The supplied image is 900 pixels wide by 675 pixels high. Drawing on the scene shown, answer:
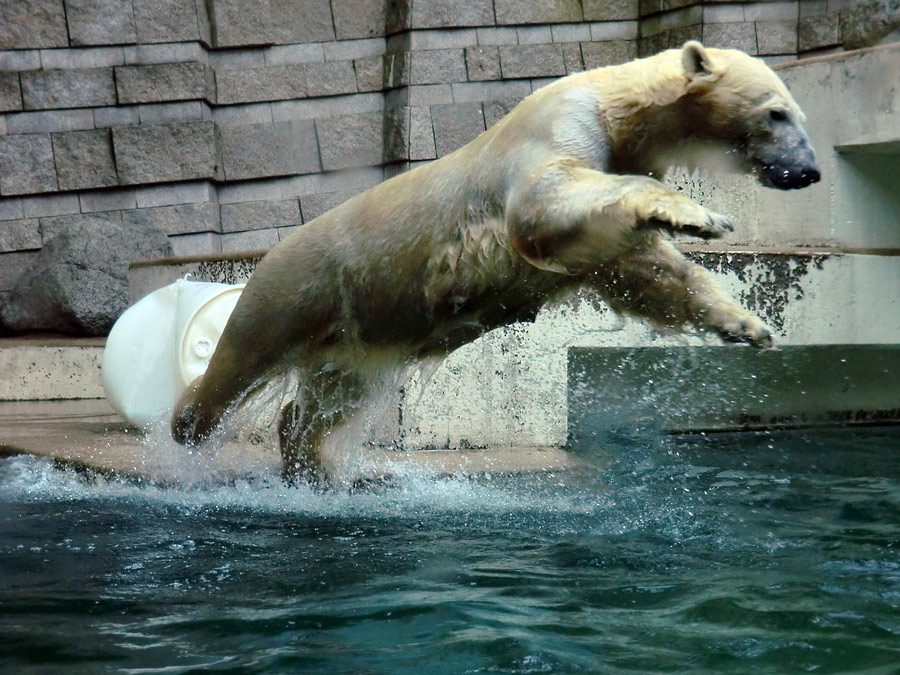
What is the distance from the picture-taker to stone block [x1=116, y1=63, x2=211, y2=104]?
7.71 meters

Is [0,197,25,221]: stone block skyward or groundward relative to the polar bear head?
skyward

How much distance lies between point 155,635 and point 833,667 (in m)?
1.30

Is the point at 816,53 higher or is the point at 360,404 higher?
the point at 816,53

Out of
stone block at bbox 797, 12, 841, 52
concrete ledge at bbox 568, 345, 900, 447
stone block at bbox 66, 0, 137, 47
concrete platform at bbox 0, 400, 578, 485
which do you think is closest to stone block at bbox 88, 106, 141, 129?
stone block at bbox 66, 0, 137, 47

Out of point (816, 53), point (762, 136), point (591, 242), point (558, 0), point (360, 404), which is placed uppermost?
point (558, 0)

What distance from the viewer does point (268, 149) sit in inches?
312

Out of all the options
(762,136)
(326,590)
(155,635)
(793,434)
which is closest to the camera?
(155,635)

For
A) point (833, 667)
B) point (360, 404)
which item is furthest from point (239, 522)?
point (833, 667)

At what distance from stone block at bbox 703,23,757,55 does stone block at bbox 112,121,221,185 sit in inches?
151

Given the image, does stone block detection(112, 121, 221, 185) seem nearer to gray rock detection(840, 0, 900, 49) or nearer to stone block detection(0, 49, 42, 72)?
stone block detection(0, 49, 42, 72)

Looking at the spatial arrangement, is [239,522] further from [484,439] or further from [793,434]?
[793,434]

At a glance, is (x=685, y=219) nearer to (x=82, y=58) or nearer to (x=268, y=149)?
Answer: (x=268, y=149)

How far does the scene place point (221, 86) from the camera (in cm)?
787

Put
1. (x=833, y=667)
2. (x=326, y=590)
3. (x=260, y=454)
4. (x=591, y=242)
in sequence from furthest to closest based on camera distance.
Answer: (x=260, y=454) → (x=591, y=242) → (x=326, y=590) → (x=833, y=667)
